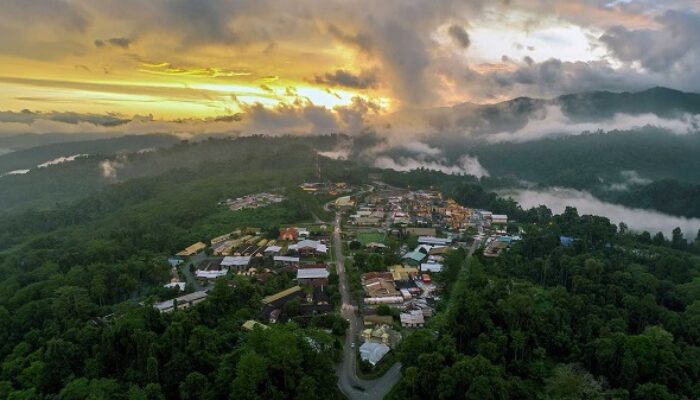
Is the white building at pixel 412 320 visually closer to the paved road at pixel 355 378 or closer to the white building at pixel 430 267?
the paved road at pixel 355 378

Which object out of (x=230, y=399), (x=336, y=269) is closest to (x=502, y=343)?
(x=230, y=399)

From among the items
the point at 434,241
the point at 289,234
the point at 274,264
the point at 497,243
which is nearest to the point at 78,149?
the point at 289,234

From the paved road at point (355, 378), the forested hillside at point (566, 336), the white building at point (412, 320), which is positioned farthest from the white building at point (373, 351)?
the white building at point (412, 320)

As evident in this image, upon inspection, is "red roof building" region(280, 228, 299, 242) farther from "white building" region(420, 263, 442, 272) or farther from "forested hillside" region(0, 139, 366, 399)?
A: "white building" region(420, 263, 442, 272)

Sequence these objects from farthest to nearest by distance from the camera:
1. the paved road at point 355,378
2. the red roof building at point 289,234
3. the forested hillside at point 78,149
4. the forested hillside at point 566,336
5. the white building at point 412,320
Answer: the forested hillside at point 78,149
the red roof building at point 289,234
the white building at point 412,320
the paved road at point 355,378
the forested hillside at point 566,336

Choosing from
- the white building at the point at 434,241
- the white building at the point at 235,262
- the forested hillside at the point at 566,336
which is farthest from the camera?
the white building at the point at 434,241

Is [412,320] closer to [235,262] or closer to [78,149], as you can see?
[235,262]
